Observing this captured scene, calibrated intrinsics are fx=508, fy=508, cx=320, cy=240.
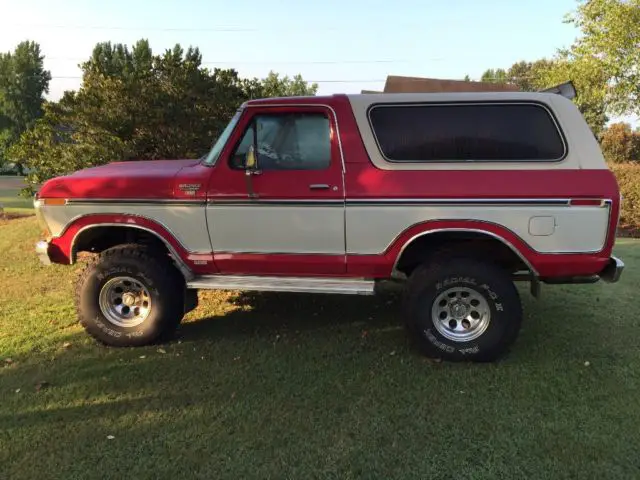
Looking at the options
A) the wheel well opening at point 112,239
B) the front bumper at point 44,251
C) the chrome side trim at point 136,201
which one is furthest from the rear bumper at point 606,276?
the front bumper at point 44,251

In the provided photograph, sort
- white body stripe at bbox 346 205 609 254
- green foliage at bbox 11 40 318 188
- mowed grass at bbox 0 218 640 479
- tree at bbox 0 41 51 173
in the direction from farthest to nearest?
1. tree at bbox 0 41 51 173
2. green foliage at bbox 11 40 318 188
3. white body stripe at bbox 346 205 609 254
4. mowed grass at bbox 0 218 640 479

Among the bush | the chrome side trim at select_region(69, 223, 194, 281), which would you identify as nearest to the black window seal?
the chrome side trim at select_region(69, 223, 194, 281)

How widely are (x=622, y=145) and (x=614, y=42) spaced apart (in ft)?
13.6

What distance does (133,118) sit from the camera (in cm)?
847

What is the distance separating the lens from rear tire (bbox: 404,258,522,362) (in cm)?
391

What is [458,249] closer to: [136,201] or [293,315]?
[293,315]

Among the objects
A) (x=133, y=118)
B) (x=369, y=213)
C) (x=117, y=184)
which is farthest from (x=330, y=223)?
(x=133, y=118)

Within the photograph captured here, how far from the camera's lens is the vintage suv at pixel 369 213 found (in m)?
3.75

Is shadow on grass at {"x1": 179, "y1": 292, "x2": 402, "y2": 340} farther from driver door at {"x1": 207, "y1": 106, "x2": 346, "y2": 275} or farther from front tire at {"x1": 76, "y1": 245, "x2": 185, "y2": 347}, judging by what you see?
driver door at {"x1": 207, "y1": 106, "x2": 346, "y2": 275}

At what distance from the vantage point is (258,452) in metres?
2.89

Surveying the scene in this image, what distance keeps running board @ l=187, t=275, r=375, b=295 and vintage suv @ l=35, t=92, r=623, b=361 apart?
2 centimetres

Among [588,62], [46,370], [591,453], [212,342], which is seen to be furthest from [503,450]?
[588,62]

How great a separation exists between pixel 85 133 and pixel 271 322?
5.57 metres

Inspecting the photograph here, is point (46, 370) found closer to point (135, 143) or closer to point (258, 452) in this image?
point (258, 452)
